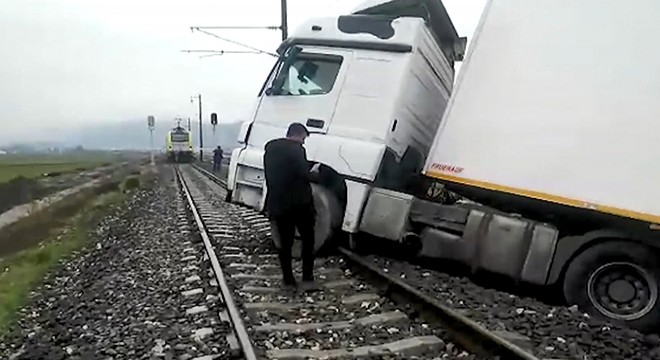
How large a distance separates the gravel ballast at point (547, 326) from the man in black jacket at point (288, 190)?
143 cm

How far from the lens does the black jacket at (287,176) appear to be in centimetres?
742

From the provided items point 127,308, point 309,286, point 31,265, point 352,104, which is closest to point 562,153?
point 309,286

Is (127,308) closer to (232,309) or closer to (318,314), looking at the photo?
(232,309)

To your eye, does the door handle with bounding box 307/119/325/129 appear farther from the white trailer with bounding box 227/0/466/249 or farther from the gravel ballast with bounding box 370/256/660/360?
the gravel ballast with bounding box 370/256/660/360

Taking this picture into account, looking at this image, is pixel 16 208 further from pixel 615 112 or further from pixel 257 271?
pixel 615 112

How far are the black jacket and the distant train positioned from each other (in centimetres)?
6177

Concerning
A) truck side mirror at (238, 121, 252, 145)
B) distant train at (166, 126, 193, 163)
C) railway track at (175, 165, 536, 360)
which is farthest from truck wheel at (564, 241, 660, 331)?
distant train at (166, 126, 193, 163)

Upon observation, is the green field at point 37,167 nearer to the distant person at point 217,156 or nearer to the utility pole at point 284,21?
the distant person at point 217,156

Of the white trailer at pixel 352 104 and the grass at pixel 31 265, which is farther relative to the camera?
the white trailer at pixel 352 104

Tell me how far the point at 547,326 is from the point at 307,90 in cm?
488

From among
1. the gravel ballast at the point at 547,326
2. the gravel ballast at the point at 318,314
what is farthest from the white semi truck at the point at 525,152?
the gravel ballast at the point at 318,314

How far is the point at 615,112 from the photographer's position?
20.5 ft

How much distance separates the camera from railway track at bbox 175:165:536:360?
514 cm

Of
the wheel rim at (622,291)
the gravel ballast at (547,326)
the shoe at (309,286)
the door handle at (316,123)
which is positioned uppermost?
the door handle at (316,123)
